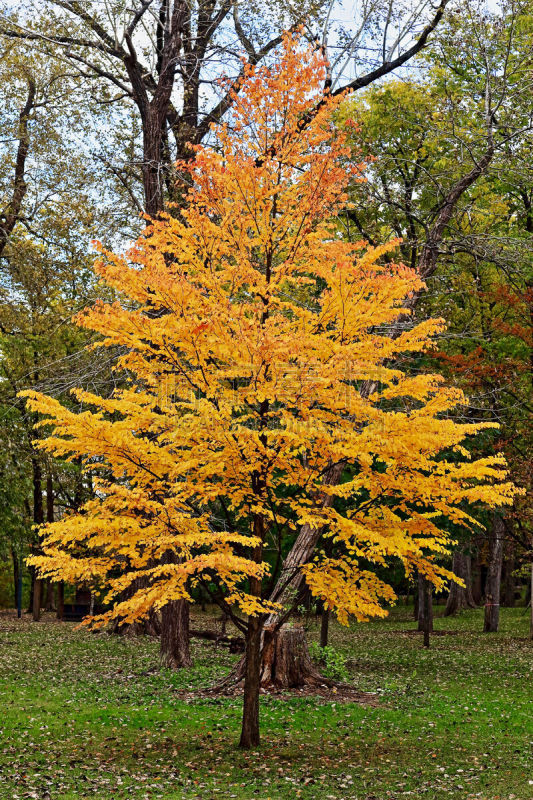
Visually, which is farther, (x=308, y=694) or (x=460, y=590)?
(x=460, y=590)

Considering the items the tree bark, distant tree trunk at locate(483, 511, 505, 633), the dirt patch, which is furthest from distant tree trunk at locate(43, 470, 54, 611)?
distant tree trunk at locate(483, 511, 505, 633)

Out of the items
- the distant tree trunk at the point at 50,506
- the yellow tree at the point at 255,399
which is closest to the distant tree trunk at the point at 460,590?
the distant tree trunk at the point at 50,506

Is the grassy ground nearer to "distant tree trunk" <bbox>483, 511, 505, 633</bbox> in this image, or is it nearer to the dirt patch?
the dirt patch

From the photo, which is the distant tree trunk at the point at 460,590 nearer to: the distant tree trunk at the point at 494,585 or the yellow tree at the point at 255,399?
the distant tree trunk at the point at 494,585

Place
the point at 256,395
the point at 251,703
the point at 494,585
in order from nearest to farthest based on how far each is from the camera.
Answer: the point at 256,395 < the point at 251,703 < the point at 494,585

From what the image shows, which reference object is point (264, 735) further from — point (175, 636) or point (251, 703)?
point (175, 636)

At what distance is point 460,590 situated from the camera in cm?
3422

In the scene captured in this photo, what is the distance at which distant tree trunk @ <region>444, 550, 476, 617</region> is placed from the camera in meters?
32.0

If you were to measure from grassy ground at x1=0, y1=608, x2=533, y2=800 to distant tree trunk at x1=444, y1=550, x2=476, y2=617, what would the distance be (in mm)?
14009

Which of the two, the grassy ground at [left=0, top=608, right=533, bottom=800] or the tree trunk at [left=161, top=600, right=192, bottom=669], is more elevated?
the tree trunk at [left=161, top=600, right=192, bottom=669]

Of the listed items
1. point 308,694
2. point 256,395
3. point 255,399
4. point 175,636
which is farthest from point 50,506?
point 256,395

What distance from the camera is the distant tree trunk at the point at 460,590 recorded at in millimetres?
31984

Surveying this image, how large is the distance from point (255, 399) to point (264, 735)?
15.2 ft

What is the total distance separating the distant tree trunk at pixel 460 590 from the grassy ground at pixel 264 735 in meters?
14.0
